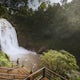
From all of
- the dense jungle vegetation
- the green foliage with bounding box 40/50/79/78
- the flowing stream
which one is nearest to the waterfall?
the flowing stream

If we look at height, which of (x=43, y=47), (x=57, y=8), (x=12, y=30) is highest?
(x=57, y=8)

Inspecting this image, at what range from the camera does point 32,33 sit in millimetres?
41906

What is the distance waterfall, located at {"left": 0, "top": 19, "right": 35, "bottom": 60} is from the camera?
35.4 m

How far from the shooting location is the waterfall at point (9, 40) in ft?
116

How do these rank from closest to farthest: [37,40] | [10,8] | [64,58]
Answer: [10,8] < [64,58] < [37,40]

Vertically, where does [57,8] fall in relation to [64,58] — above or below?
above

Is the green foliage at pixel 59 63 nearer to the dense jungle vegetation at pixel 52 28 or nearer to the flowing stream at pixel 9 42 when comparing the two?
the flowing stream at pixel 9 42

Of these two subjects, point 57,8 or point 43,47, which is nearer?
point 43,47

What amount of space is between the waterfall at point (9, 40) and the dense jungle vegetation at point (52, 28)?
1316 mm

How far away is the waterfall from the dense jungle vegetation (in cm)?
132

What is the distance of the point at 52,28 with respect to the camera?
1619 inches

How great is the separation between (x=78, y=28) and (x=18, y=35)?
8.62m

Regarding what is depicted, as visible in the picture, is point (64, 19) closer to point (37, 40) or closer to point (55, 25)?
point (55, 25)

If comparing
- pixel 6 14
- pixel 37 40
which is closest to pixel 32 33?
pixel 37 40
